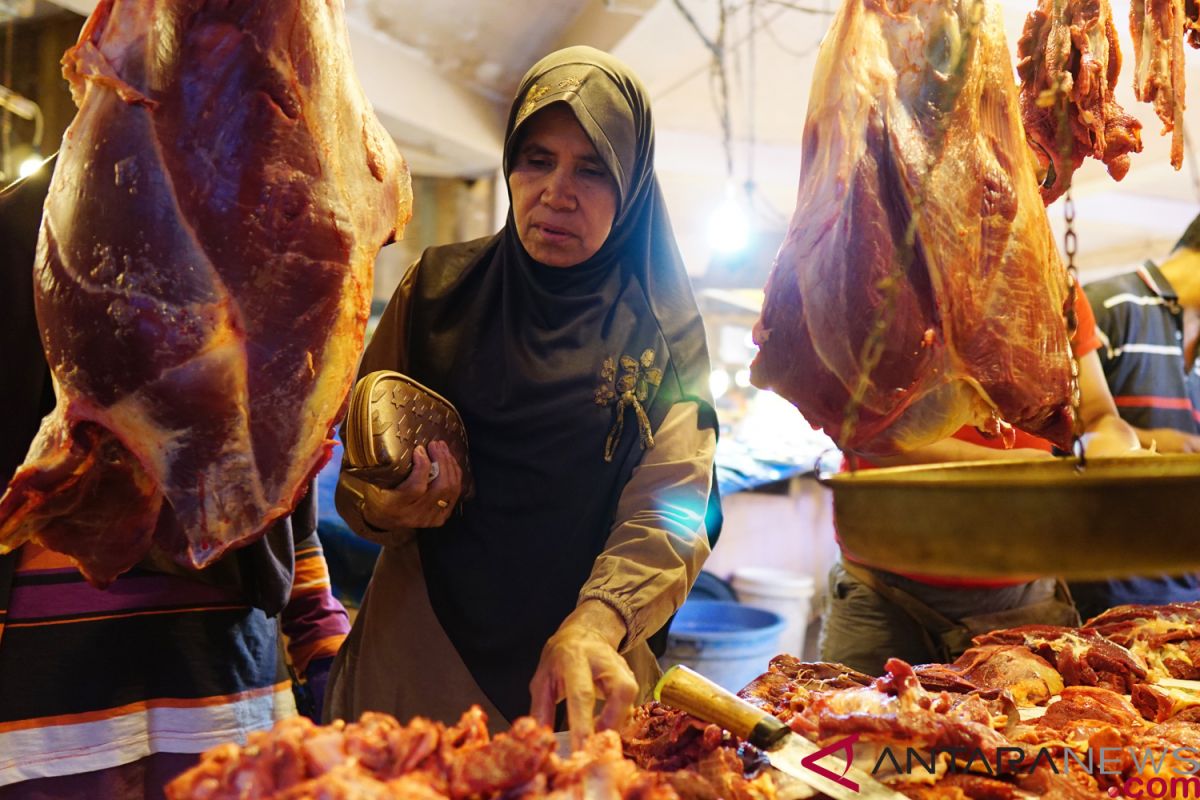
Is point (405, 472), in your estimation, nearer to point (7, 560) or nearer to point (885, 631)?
point (7, 560)

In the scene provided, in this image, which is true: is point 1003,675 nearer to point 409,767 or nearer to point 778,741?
point 778,741

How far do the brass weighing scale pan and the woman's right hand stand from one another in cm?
90

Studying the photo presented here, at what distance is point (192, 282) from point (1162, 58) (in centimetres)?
201

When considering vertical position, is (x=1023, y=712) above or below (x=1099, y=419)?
below

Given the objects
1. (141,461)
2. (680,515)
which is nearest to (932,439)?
(680,515)

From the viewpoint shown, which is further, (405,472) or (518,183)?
(518,183)

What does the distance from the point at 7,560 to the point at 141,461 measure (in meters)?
0.66

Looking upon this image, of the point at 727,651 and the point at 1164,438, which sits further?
the point at 727,651

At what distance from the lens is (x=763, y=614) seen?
4375 mm

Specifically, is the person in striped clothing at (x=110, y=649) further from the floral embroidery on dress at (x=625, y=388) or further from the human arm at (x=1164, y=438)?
the human arm at (x=1164, y=438)

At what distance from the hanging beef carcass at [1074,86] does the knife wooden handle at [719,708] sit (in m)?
1.17

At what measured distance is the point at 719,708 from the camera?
48.1 inches

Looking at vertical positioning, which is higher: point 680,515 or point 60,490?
point 60,490

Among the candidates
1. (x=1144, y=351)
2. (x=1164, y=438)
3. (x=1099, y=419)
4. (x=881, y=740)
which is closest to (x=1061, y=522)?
(x=881, y=740)
